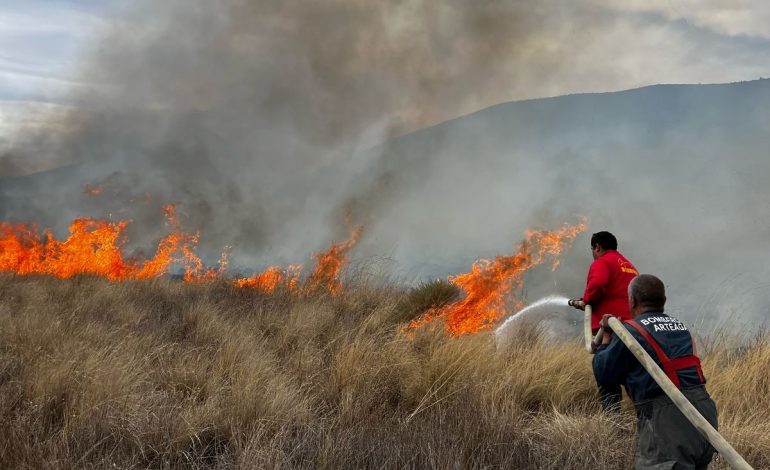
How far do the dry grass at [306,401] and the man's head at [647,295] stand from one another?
0.98m

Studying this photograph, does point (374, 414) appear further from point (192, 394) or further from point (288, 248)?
point (288, 248)

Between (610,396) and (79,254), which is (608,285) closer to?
(610,396)

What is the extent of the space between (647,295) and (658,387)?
44 centimetres

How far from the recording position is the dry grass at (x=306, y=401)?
9.46ft

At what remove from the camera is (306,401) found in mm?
3674

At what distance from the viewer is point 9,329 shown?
16.4ft

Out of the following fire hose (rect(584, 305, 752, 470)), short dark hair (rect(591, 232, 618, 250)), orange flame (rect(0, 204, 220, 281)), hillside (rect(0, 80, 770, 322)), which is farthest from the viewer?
orange flame (rect(0, 204, 220, 281))

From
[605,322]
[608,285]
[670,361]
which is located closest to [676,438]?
[670,361]

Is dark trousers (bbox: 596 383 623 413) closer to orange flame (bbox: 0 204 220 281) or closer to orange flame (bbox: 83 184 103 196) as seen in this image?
orange flame (bbox: 0 204 220 281)

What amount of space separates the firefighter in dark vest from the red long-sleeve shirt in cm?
190

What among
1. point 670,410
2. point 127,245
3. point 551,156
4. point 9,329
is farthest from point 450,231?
point 670,410

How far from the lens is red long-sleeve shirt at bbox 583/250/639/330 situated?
438 cm

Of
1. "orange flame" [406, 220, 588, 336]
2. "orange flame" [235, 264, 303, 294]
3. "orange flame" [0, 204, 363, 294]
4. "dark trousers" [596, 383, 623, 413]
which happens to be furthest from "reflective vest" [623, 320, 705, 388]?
"orange flame" [0, 204, 363, 294]

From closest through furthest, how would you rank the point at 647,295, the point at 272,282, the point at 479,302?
the point at 647,295 < the point at 479,302 < the point at 272,282
